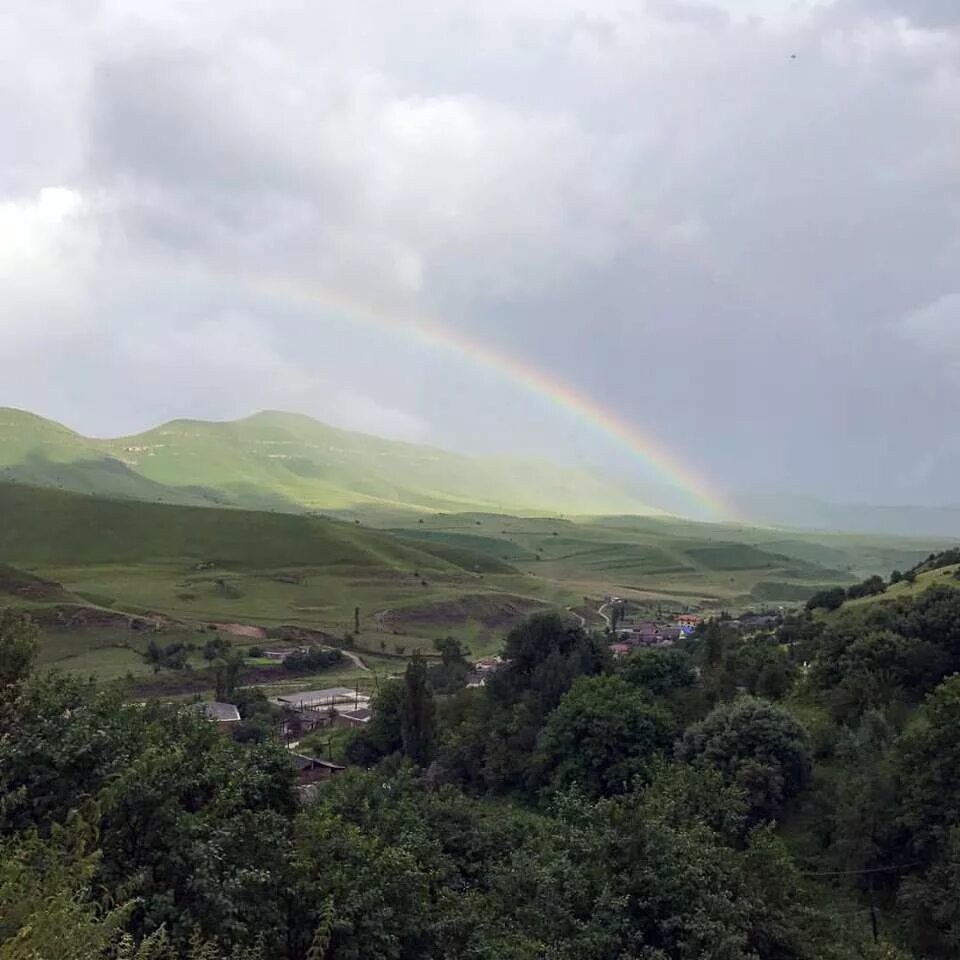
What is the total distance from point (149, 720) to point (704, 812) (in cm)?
1520

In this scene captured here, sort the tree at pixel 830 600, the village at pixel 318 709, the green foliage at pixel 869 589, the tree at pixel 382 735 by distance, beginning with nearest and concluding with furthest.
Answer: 1. the village at pixel 318 709
2. the tree at pixel 382 735
3. the green foliage at pixel 869 589
4. the tree at pixel 830 600

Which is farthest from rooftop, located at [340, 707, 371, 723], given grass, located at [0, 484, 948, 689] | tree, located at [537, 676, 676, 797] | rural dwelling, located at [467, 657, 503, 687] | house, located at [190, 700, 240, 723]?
tree, located at [537, 676, 676, 797]

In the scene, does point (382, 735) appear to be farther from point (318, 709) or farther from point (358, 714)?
point (318, 709)

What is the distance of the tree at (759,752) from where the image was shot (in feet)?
103

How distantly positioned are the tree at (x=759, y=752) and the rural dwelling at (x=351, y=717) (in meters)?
37.8

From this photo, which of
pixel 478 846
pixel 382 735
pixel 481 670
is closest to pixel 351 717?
pixel 382 735

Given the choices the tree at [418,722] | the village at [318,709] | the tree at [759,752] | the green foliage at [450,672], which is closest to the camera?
the tree at [759,752]

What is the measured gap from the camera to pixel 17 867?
11.7 metres

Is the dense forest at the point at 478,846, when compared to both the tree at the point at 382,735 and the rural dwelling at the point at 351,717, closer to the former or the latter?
the tree at the point at 382,735

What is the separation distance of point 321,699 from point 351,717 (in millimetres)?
9856

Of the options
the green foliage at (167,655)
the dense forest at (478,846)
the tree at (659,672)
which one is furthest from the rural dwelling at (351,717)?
the dense forest at (478,846)

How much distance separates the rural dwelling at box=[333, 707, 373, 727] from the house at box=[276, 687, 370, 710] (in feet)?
10.4

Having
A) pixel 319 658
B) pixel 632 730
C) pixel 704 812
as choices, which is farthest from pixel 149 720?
pixel 319 658

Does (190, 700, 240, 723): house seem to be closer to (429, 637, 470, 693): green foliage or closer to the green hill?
(429, 637, 470, 693): green foliage
